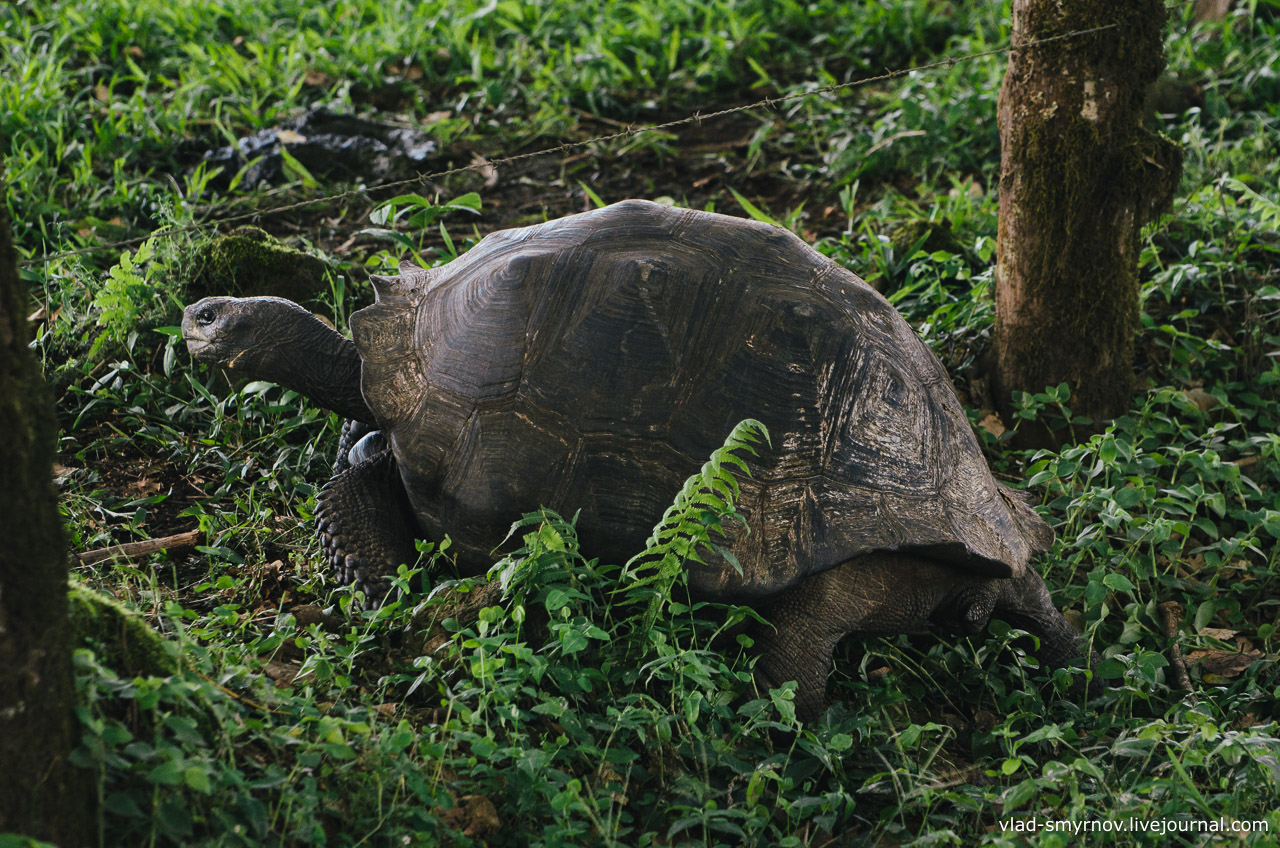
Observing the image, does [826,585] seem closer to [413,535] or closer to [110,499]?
[413,535]

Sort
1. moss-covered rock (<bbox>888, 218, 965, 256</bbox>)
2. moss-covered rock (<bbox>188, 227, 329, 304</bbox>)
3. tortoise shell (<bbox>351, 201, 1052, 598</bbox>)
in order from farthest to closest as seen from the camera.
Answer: moss-covered rock (<bbox>888, 218, 965, 256</bbox>) < moss-covered rock (<bbox>188, 227, 329, 304</bbox>) < tortoise shell (<bbox>351, 201, 1052, 598</bbox>)

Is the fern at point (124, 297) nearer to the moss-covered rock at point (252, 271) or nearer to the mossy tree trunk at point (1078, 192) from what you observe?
the moss-covered rock at point (252, 271)

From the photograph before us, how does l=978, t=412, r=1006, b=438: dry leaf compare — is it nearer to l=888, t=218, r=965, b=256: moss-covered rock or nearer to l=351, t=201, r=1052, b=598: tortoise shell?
l=351, t=201, r=1052, b=598: tortoise shell

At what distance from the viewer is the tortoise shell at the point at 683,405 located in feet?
9.39

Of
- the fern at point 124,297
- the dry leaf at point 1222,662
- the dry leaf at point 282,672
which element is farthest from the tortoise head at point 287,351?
the dry leaf at point 1222,662

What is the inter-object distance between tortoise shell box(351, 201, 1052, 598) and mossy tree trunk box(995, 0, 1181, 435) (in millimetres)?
981

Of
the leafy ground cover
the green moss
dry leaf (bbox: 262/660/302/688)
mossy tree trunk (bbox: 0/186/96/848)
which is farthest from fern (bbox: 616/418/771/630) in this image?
mossy tree trunk (bbox: 0/186/96/848)

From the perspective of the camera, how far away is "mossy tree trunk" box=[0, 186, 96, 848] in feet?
5.37

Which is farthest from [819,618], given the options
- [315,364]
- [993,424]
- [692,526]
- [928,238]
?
[928,238]

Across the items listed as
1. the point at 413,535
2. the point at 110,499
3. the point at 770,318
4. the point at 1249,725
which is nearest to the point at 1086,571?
the point at 1249,725

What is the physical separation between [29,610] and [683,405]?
170 cm

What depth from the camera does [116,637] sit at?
6.72 ft

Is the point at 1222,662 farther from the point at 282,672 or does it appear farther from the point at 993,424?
the point at 282,672

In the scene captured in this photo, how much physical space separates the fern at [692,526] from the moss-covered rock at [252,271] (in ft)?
7.89
